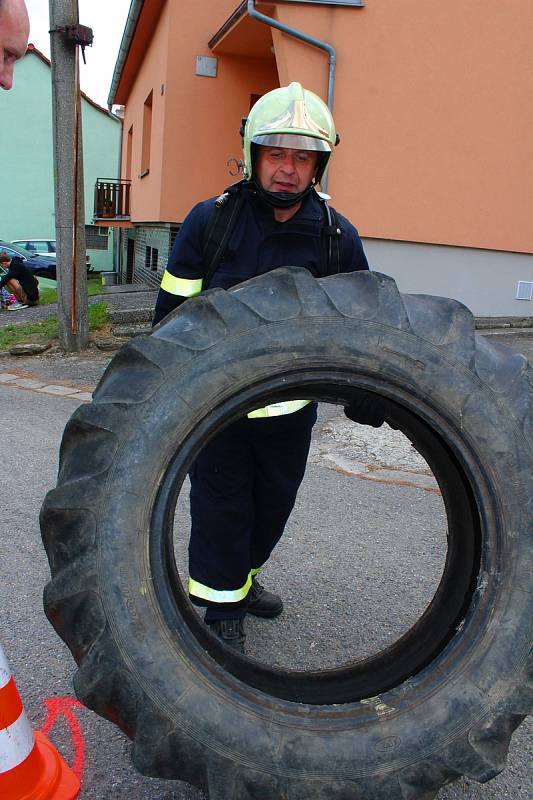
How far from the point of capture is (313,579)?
3.52 metres

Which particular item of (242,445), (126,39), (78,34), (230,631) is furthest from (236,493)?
(126,39)

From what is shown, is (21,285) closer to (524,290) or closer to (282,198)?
(524,290)

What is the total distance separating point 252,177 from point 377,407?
1026 mm

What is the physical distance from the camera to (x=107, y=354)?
29.6 ft

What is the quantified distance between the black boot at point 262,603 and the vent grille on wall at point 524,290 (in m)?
9.43

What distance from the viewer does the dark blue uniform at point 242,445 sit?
2656 mm

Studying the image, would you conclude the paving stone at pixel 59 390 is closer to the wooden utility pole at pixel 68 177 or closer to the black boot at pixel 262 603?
the wooden utility pole at pixel 68 177

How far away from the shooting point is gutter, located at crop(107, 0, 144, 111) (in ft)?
43.7

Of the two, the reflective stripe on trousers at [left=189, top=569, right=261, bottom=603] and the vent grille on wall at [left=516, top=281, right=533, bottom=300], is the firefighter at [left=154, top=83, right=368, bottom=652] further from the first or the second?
the vent grille on wall at [left=516, top=281, right=533, bottom=300]

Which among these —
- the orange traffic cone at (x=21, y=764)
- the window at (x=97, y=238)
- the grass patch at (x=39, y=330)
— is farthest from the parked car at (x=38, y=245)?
the orange traffic cone at (x=21, y=764)

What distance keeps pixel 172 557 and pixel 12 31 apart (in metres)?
1.49

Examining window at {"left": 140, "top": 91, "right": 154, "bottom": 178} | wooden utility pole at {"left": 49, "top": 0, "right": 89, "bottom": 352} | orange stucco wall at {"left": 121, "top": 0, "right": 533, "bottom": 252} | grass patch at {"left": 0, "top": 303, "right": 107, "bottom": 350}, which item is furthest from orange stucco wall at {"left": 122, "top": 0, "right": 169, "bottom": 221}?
wooden utility pole at {"left": 49, "top": 0, "right": 89, "bottom": 352}

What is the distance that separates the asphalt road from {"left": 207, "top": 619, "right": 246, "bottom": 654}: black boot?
0.12 meters

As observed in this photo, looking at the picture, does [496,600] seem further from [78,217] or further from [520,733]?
[78,217]
